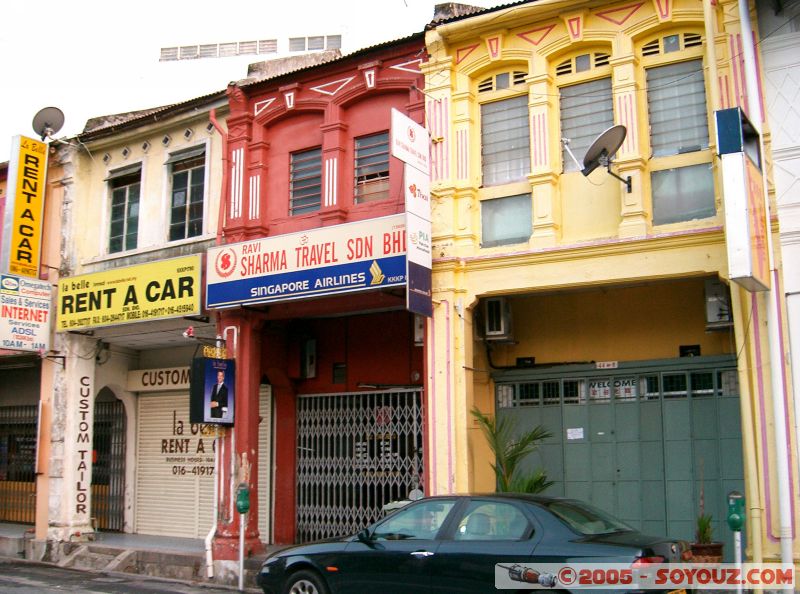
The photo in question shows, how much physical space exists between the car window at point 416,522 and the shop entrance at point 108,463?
36.4 ft

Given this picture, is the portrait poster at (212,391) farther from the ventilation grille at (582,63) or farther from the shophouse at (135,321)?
the ventilation grille at (582,63)

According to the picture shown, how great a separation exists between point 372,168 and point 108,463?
30.8 ft

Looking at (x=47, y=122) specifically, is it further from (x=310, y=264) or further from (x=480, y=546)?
(x=480, y=546)

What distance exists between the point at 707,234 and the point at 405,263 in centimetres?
404

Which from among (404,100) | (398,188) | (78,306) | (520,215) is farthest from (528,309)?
(78,306)

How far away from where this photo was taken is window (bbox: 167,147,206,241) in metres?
15.9

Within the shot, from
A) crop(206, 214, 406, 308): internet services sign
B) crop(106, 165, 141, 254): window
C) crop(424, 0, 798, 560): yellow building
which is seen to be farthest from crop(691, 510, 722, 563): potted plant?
crop(106, 165, 141, 254): window

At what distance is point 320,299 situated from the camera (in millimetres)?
13891

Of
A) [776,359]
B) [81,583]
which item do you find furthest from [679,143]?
[81,583]

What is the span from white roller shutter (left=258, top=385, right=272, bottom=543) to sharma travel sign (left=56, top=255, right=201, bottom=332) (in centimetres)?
234

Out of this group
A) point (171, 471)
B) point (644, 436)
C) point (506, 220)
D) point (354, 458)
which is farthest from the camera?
point (171, 471)

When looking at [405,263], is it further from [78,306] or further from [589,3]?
[78,306]

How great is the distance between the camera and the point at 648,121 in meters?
11.7

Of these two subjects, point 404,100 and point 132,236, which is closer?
point 404,100
